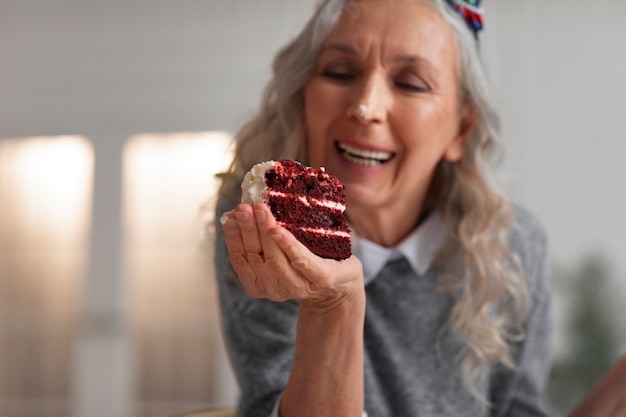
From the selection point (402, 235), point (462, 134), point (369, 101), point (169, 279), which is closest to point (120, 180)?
point (169, 279)

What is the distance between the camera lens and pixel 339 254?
1120mm

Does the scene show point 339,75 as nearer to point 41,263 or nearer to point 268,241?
point 268,241

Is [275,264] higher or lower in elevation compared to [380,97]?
lower

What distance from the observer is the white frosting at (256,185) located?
109cm

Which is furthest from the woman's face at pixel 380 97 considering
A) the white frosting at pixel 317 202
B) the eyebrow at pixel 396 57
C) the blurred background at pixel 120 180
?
the blurred background at pixel 120 180

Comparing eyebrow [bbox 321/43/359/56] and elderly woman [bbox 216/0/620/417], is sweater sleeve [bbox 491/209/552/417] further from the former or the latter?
eyebrow [bbox 321/43/359/56]

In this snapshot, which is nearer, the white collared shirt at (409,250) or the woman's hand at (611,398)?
the woman's hand at (611,398)

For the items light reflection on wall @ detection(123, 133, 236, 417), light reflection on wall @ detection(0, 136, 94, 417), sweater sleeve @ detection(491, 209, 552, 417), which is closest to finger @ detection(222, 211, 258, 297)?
sweater sleeve @ detection(491, 209, 552, 417)

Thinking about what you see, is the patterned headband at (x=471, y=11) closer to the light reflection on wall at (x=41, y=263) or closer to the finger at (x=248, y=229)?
the finger at (x=248, y=229)

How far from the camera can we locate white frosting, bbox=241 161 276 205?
109 cm

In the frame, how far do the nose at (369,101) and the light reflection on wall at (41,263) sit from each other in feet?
14.0

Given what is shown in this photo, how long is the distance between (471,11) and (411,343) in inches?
29.4

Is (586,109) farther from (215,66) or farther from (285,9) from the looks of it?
(215,66)

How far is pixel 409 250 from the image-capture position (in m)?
1.83
